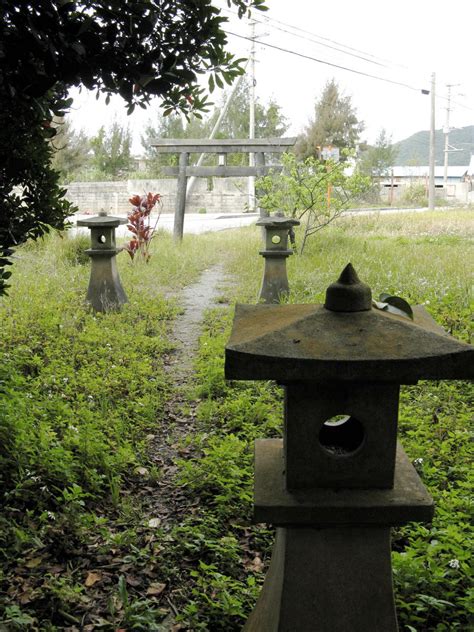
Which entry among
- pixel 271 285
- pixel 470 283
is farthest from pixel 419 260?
pixel 271 285

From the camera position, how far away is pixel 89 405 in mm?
3932

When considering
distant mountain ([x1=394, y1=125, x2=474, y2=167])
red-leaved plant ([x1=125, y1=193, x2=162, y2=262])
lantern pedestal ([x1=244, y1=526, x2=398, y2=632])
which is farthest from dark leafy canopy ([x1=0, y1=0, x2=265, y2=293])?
distant mountain ([x1=394, y1=125, x2=474, y2=167])

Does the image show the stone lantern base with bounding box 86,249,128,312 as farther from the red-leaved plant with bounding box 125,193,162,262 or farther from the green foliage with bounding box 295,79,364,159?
the green foliage with bounding box 295,79,364,159

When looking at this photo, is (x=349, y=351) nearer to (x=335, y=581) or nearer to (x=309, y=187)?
(x=335, y=581)

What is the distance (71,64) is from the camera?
226cm

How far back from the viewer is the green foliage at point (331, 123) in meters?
33.5

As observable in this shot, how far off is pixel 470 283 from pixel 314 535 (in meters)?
5.49

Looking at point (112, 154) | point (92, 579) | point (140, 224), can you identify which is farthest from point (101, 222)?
point (112, 154)

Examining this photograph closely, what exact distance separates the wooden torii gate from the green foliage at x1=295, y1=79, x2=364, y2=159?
21711 millimetres

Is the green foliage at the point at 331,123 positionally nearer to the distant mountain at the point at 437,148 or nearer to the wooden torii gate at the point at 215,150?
the wooden torii gate at the point at 215,150

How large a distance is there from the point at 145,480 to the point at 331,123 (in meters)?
32.8

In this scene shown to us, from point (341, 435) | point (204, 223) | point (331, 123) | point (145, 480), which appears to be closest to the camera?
point (341, 435)

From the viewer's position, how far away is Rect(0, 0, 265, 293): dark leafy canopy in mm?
2178

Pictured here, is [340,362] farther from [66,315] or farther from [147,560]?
[66,315]
